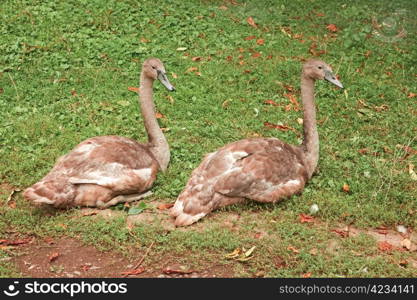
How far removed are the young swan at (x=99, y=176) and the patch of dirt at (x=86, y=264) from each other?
582 millimetres

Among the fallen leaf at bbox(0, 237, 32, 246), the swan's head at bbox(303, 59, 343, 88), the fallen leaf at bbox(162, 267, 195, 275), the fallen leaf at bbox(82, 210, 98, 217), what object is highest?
the swan's head at bbox(303, 59, 343, 88)

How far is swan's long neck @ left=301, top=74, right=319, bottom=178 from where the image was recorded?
773 cm

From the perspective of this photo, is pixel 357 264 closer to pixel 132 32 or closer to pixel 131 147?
pixel 131 147

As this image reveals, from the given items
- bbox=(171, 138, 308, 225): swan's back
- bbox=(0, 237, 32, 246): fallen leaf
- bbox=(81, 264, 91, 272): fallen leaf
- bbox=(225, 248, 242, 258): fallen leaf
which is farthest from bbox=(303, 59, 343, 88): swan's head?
bbox=(0, 237, 32, 246): fallen leaf

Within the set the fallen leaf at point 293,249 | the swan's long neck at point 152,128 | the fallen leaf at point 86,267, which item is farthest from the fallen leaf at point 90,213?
the fallen leaf at point 293,249

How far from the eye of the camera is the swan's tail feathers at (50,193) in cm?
667

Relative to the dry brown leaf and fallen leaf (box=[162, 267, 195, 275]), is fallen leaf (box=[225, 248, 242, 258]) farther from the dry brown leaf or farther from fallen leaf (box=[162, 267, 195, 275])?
the dry brown leaf

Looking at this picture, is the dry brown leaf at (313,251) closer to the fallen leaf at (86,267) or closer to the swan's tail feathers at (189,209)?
the swan's tail feathers at (189,209)

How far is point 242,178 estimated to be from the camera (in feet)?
22.9

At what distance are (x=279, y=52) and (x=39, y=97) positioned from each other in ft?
15.3

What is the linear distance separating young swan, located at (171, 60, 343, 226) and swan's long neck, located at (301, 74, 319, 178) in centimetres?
12

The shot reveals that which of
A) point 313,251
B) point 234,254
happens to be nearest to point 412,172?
point 313,251

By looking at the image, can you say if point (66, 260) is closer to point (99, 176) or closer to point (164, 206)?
point (99, 176)

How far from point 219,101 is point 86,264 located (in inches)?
171
